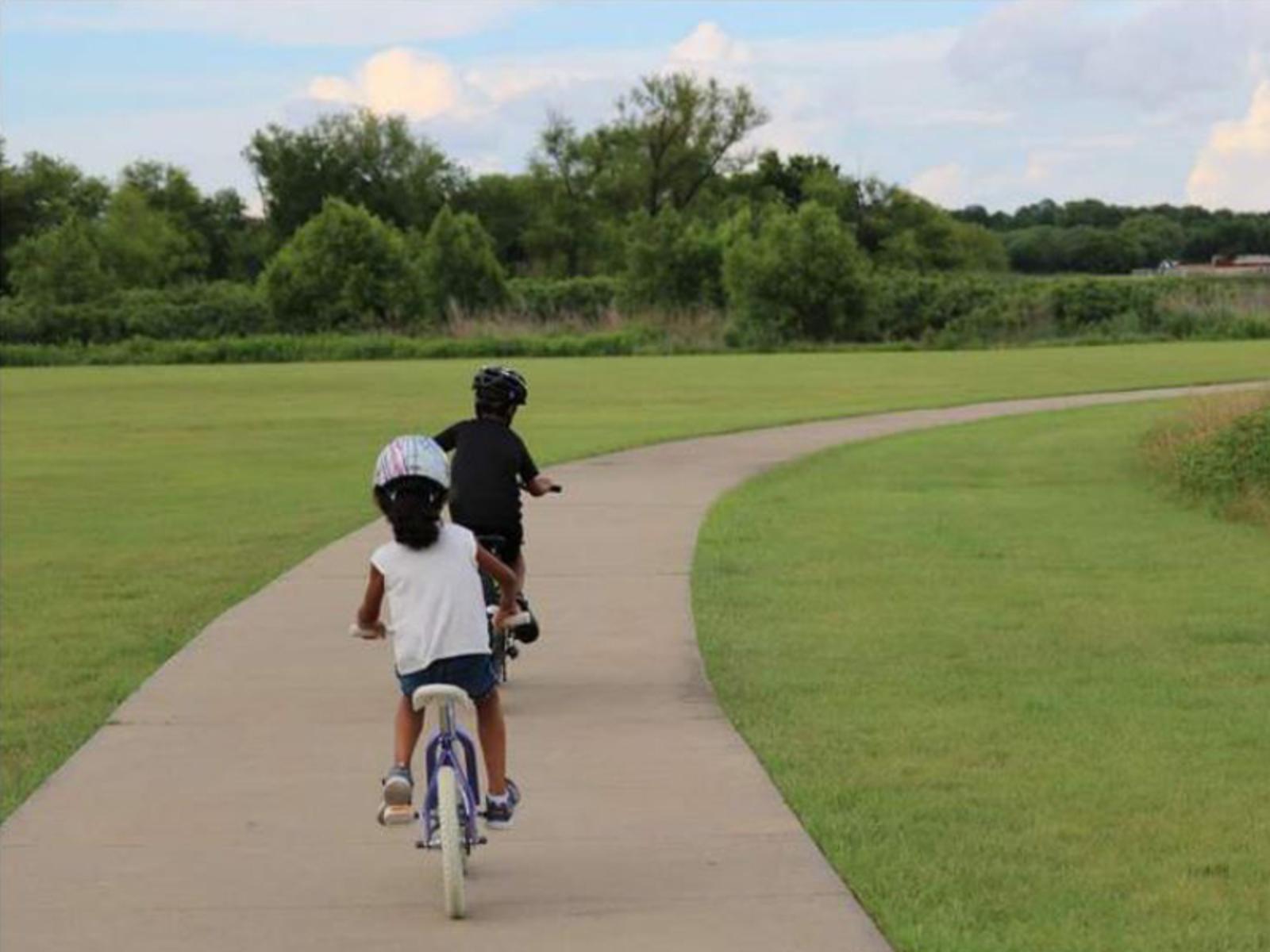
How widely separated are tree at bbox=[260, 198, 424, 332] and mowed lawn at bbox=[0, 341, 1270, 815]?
49.0 feet

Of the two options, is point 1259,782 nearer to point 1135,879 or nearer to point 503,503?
point 1135,879

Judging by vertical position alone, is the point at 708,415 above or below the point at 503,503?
below

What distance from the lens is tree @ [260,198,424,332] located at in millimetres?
74375

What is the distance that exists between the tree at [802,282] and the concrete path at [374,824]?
55.8m

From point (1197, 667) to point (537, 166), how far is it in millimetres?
115714

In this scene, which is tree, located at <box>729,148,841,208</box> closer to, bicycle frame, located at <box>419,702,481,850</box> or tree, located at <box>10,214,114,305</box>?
tree, located at <box>10,214,114,305</box>

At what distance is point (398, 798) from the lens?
6.94 m

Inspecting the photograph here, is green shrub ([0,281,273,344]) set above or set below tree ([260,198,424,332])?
below

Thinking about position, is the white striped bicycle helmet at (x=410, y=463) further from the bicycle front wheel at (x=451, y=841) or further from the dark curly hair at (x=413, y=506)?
the bicycle front wheel at (x=451, y=841)

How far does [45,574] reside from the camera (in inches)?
645

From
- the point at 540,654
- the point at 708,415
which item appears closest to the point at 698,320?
the point at 708,415

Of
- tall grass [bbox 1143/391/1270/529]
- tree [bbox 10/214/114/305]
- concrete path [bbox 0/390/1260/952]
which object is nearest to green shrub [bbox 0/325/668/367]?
tree [bbox 10/214/114/305]

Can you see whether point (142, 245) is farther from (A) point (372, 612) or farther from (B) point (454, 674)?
(B) point (454, 674)

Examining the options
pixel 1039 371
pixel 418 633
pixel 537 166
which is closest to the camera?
pixel 418 633
